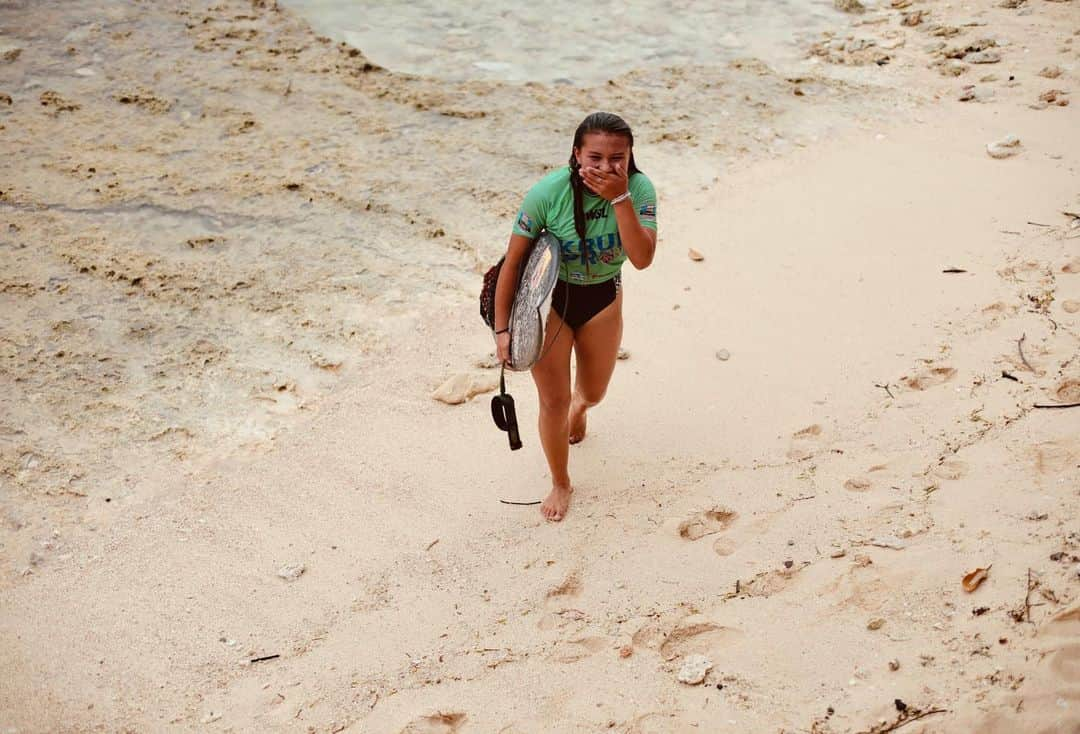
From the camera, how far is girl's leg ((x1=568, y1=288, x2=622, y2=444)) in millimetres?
3273

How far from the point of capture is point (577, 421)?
388 cm

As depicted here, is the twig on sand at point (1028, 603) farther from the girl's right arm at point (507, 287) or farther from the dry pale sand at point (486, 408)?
the girl's right arm at point (507, 287)

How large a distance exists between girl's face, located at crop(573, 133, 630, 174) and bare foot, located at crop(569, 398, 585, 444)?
1222 mm

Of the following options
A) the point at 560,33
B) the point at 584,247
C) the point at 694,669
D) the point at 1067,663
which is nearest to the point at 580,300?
the point at 584,247

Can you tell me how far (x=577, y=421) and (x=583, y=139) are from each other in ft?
4.60

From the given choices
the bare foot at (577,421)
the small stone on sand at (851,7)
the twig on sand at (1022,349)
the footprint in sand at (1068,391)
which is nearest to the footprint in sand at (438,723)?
the bare foot at (577,421)

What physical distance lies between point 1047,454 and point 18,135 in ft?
18.8

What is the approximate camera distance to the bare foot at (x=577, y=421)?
3814 mm

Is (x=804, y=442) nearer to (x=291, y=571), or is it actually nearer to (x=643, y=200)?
(x=643, y=200)

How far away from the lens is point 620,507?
11.7 feet

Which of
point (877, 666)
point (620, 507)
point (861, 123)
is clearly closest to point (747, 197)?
point (861, 123)

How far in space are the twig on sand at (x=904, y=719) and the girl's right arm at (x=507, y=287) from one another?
159 centimetres

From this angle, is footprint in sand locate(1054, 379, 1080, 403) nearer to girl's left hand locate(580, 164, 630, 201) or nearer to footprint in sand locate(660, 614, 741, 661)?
footprint in sand locate(660, 614, 741, 661)

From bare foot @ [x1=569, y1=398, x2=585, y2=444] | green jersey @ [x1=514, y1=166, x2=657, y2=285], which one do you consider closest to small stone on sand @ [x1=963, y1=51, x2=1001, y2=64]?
bare foot @ [x1=569, y1=398, x2=585, y2=444]
